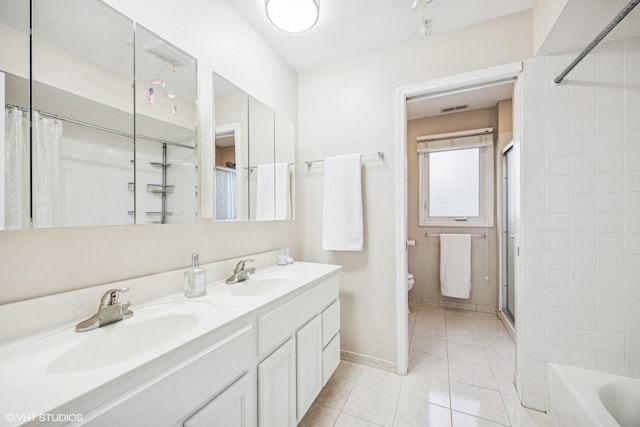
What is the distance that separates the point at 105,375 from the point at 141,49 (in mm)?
1189

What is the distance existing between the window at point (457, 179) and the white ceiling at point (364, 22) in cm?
156

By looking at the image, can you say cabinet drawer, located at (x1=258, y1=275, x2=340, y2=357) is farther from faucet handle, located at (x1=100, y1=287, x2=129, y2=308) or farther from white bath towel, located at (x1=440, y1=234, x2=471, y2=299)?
white bath towel, located at (x1=440, y1=234, x2=471, y2=299)

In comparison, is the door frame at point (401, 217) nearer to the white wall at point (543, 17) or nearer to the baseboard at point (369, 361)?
the baseboard at point (369, 361)

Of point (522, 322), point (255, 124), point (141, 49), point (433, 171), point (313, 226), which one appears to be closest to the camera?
point (141, 49)

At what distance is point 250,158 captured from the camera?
1.65 m

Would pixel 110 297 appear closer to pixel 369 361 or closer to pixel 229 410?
pixel 229 410

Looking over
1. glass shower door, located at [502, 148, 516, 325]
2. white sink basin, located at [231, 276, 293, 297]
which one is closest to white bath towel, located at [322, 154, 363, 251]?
white sink basin, located at [231, 276, 293, 297]

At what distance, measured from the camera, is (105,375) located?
565 millimetres

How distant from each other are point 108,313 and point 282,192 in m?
1.26

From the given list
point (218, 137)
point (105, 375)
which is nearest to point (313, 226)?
point (218, 137)

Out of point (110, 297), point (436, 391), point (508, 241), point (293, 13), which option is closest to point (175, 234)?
point (110, 297)

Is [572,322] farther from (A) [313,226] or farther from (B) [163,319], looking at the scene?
(B) [163,319]

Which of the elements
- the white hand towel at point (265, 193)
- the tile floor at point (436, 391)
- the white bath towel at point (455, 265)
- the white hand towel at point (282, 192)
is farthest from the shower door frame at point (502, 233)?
the white hand towel at point (265, 193)

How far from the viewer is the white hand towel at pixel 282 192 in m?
1.88
